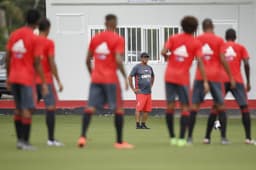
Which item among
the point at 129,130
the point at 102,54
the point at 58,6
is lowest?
the point at 129,130

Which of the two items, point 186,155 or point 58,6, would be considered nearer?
point 186,155

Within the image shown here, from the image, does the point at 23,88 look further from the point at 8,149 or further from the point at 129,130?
the point at 129,130

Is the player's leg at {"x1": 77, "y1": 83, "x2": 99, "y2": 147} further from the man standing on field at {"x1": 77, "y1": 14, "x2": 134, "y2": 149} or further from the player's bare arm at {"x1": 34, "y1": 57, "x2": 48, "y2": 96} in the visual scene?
the player's bare arm at {"x1": 34, "y1": 57, "x2": 48, "y2": 96}

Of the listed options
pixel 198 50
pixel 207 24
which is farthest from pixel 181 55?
pixel 207 24

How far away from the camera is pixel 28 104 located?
49.4 ft

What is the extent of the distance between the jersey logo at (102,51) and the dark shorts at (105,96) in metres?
0.44

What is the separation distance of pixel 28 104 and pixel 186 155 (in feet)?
8.39

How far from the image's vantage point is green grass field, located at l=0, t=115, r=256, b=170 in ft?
42.7

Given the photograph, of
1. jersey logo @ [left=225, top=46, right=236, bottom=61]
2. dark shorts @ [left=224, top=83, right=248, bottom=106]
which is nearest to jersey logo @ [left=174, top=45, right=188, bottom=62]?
jersey logo @ [left=225, top=46, right=236, bottom=61]

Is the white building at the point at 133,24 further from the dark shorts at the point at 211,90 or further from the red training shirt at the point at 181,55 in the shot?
the red training shirt at the point at 181,55

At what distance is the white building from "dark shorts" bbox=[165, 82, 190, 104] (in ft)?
42.7

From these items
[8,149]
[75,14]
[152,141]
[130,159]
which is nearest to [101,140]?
[152,141]

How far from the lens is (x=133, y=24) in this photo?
29156mm

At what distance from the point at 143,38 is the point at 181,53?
13441mm
